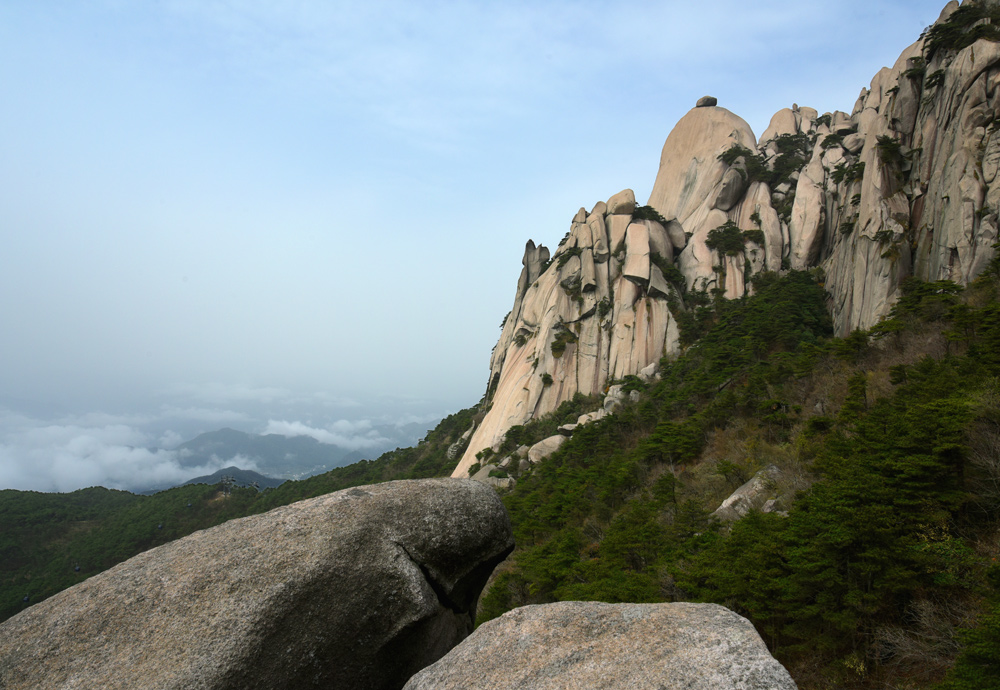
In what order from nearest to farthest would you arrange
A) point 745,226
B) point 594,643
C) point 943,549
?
point 594,643 → point 943,549 → point 745,226

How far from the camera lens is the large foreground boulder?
13.2 feet

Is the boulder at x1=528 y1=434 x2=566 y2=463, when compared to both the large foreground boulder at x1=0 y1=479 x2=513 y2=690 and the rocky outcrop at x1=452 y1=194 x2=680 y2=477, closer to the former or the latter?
the rocky outcrop at x1=452 y1=194 x2=680 y2=477

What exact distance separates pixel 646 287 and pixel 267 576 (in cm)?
4242

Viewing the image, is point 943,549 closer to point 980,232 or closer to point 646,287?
point 980,232

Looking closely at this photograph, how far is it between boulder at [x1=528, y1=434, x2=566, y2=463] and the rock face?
103 feet

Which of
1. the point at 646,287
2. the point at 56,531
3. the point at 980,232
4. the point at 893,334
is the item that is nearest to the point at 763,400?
the point at 893,334

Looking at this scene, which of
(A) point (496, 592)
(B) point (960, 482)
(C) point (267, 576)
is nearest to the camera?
(C) point (267, 576)

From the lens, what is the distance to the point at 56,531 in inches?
2340

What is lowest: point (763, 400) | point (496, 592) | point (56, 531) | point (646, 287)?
point (56, 531)

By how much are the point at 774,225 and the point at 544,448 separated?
98.8 feet

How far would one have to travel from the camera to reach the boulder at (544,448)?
116 ft

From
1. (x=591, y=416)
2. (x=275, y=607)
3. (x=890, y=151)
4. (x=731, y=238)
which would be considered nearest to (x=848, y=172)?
(x=890, y=151)

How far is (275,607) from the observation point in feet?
14.2

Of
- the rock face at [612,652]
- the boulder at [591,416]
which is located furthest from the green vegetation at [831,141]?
the rock face at [612,652]
